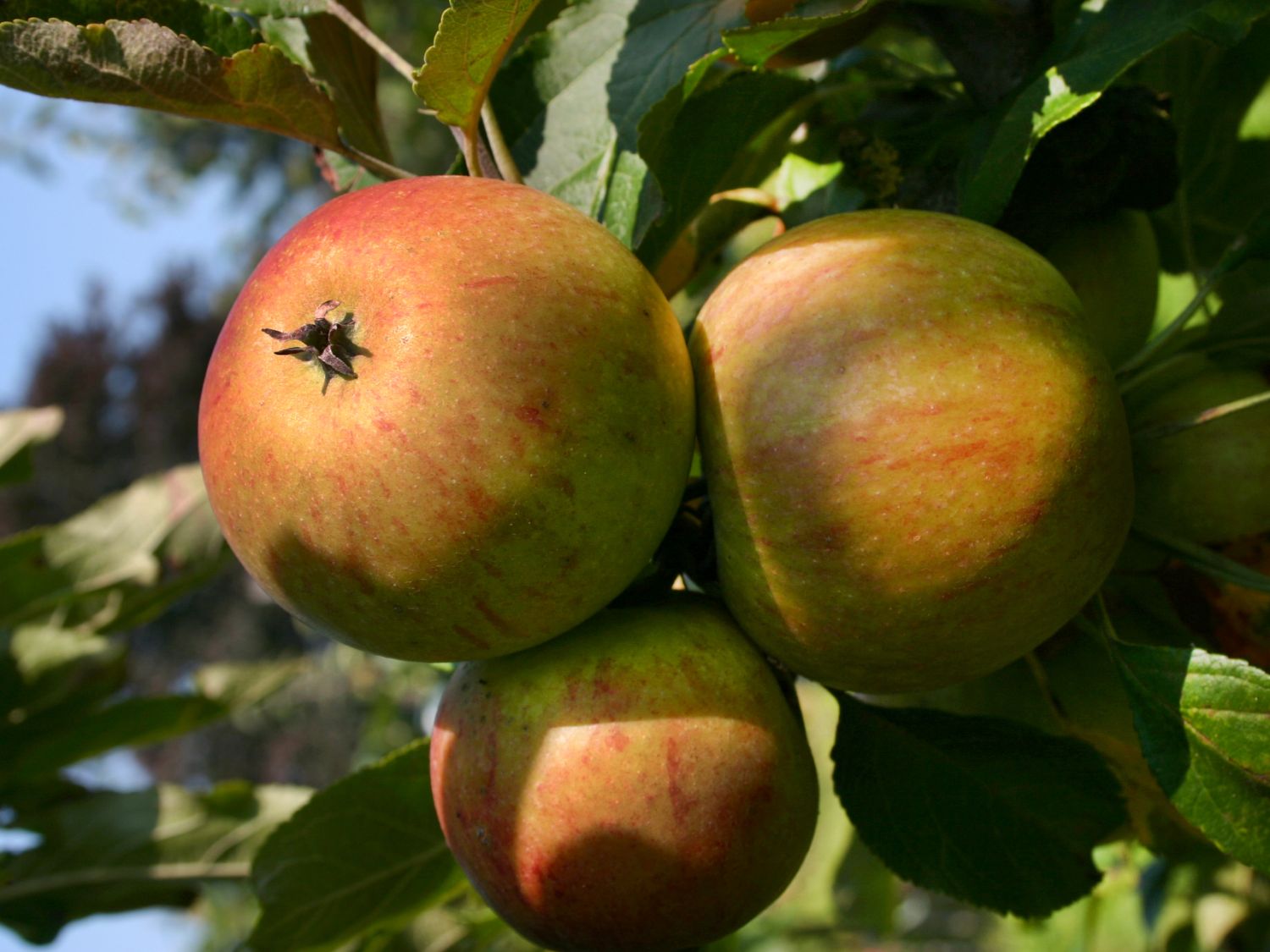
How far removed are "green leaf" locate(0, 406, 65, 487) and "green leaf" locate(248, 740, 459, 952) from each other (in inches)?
42.2

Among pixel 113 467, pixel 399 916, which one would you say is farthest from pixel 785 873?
pixel 113 467

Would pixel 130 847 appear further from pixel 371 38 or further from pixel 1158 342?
pixel 1158 342

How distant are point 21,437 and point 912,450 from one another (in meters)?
1.81

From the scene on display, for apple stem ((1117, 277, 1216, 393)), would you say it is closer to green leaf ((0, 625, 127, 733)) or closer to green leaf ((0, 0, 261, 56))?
green leaf ((0, 0, 261, 56))

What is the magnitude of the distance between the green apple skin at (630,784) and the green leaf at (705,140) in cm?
43

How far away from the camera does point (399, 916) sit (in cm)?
145

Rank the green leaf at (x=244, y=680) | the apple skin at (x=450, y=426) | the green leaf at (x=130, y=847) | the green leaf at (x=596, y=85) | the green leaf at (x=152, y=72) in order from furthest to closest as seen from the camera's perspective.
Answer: the green leaf at (x=244, y=680)
the green leaf at (x=130, y=847)
the green leaf at (x=596, y=85)
the green leaf at (x=152, y=72)
the apple skin at (x=450, y=426)

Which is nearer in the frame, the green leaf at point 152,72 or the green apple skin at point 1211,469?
the green leaf at point 152,72

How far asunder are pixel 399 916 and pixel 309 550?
78 centimetres

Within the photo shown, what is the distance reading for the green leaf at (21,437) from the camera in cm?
202

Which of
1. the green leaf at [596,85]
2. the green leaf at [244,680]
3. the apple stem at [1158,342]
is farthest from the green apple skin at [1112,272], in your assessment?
the green leaf at [244,680]

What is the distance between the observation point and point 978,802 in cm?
116

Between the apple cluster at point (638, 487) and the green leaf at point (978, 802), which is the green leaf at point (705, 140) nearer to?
the apple cluster at point (638, 487)

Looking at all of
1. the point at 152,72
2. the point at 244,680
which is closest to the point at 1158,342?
the point at 152,72
